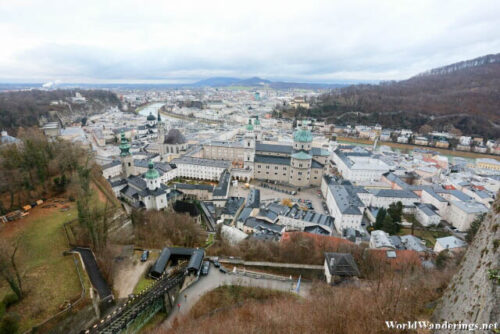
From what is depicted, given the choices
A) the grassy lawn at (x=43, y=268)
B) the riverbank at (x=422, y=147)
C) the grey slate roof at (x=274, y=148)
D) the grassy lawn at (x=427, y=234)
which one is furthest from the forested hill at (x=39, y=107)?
the riverbank at (x=422, y=147)

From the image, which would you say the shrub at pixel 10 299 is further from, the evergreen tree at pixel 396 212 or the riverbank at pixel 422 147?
the riverbank at pixel 422 147

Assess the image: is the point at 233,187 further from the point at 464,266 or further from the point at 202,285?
the point at 464,266

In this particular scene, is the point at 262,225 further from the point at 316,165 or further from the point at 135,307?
the point at 316,165

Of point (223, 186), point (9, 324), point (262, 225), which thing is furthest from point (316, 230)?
point (9, 324)

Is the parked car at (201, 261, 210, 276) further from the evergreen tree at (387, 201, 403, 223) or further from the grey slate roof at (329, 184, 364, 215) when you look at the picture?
the evergreen tree at (387, 201, 403, 223)

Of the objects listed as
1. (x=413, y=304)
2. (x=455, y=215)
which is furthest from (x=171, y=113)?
(x=413, y=304)

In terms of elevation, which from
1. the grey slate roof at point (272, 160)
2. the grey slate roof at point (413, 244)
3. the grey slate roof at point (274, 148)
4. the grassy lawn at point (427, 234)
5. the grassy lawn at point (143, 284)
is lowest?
the grassy lawn at point (427, 234)

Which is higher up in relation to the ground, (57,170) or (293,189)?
(57,170)
